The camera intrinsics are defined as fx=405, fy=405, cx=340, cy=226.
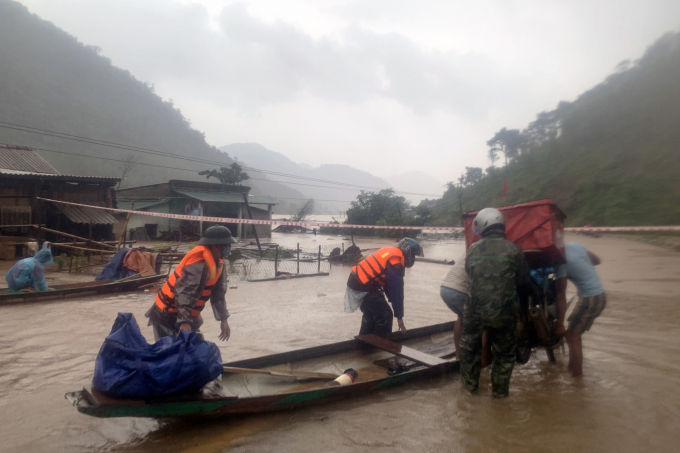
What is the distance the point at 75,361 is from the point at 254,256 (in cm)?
1161

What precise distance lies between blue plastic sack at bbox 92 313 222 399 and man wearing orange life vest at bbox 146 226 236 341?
0.39 m

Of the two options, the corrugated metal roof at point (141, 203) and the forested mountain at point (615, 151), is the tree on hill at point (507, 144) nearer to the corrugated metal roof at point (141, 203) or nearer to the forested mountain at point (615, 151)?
the forested mountain at point (615, 151)

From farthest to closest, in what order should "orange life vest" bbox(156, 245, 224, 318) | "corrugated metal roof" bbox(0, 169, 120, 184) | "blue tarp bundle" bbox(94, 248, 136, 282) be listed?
"corrugated metal roof" bbox(0, 169, 120, 184)
"blue tarp bundle" bbox(94, 248, 136, 282)
"orange life vest" bbox(156, 245, 224, 318)

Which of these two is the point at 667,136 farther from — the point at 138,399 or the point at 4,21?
the point at 4,21

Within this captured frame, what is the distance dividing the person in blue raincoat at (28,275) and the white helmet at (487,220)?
8.57 metres

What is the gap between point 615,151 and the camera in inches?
926

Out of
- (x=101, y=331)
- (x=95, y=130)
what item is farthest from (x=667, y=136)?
(x=95, y=130)

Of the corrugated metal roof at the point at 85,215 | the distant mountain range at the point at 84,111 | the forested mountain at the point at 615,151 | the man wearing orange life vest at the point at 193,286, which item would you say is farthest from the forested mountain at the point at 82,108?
the man wearing orange life vest at the point at 193,286

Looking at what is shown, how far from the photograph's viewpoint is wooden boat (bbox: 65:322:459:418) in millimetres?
2871

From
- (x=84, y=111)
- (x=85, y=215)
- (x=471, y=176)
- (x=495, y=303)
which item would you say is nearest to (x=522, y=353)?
(x=495, y=303)

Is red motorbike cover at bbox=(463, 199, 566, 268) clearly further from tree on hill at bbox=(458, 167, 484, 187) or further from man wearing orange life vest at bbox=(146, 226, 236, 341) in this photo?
tree on hill at bbox=(458, 167, 484, 187)

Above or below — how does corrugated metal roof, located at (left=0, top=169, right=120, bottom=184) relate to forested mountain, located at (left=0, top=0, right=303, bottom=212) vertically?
below

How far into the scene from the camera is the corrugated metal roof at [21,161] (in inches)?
700

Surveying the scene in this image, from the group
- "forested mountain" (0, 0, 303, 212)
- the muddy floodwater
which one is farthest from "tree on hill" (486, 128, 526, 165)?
"forested mountain" (0, 0, 303, 212)
